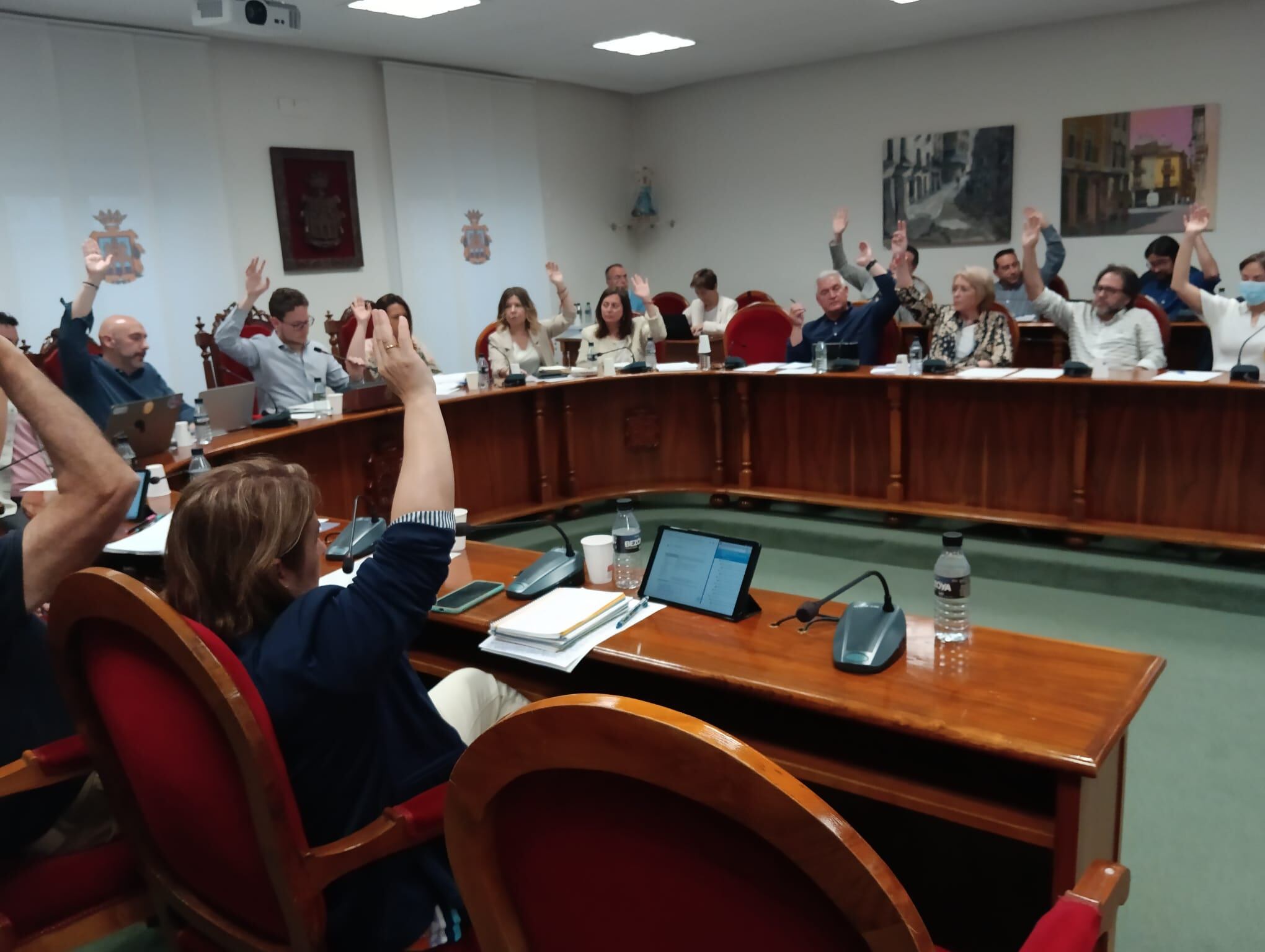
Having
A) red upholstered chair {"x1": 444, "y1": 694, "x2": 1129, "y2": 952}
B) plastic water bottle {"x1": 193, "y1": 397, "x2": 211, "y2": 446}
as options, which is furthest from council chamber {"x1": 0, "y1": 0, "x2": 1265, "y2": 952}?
plastic water bottle {"x1": 193, "y1": 397, "x2": 211, "y2": 446}

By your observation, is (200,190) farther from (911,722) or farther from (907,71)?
(911,722)

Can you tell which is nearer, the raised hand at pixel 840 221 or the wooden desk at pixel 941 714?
the wooden desk at pixel 941 714

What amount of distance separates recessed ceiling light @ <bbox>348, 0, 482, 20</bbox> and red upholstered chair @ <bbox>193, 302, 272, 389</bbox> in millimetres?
1902

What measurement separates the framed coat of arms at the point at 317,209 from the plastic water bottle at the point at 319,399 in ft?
7.97

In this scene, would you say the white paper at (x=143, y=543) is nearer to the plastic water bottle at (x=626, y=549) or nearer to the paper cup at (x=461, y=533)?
the paper cup at (x=461, y=533)

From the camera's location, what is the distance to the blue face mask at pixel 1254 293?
4.12 meters

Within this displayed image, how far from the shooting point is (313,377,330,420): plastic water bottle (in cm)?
419

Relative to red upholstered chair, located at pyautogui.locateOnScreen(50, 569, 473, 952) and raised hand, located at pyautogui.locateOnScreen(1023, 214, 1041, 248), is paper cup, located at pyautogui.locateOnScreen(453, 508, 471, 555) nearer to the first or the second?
red upholstered chair, located at pyautogui.locateOnScreen(50, 569, 473, 952)

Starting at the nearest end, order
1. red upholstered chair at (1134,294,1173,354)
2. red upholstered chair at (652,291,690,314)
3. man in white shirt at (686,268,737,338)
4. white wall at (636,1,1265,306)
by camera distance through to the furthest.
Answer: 1. red upholstered chair at (1134,294,1173,354)
2. white wall at (636,1,1265,306)
3. man in white shirt at (686,268,737,338)
4. red upholstered chair at (652,291,690,314)

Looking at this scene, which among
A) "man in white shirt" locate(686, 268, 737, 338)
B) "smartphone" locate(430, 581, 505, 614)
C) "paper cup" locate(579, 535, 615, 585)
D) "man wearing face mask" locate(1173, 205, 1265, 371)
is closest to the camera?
"smartphone" locate(430, 581, 505, 614)

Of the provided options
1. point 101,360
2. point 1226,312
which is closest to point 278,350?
point 101,360

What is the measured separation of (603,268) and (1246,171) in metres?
5.23

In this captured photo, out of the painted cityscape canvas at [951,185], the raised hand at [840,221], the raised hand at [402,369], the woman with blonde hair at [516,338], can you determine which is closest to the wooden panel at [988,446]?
the raised hand at [840,221]

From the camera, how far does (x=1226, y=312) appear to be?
4.25 meters
